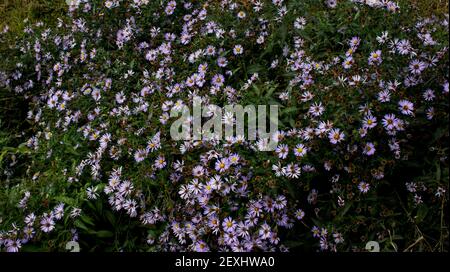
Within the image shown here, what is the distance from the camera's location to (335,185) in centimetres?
247

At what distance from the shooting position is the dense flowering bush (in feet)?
7.88

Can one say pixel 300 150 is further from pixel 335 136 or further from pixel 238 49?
pixel 238 49

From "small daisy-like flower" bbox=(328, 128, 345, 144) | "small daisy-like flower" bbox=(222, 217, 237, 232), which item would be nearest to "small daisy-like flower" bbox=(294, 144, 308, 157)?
"small daisy-like flower" bbox=(328, 128, 345, 144)

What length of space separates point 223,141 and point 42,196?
3.41ft

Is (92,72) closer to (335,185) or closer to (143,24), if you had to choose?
(143,24)

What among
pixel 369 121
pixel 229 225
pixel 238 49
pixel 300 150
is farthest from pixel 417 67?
pixel 229 225

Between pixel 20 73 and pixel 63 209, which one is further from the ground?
pixel 20 73

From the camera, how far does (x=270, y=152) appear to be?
2.50 meters

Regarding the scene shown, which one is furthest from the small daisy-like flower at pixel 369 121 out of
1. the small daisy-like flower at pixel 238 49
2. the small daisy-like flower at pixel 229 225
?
the small daisy-like flower at pixel 238 49

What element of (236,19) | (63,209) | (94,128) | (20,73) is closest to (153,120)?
(94,128)

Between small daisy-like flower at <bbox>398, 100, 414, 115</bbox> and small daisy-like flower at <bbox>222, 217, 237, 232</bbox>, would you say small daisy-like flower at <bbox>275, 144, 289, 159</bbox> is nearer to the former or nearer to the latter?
small daisy-like flower at <bbox>222, 217, 237, 232</bbox>

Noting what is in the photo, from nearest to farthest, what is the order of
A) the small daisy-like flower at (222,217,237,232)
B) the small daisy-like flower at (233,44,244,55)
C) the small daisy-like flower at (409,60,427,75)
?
the small daisy-like flower at (222,217,237,232) → the small daisy-like flower at (409,60,427,75) → the small daisy-like flower at (233,44,244,55)

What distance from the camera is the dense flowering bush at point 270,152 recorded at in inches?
94.6

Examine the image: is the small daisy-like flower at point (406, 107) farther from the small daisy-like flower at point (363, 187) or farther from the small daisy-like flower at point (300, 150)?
the small daisy-like flower at point (300, 150)
